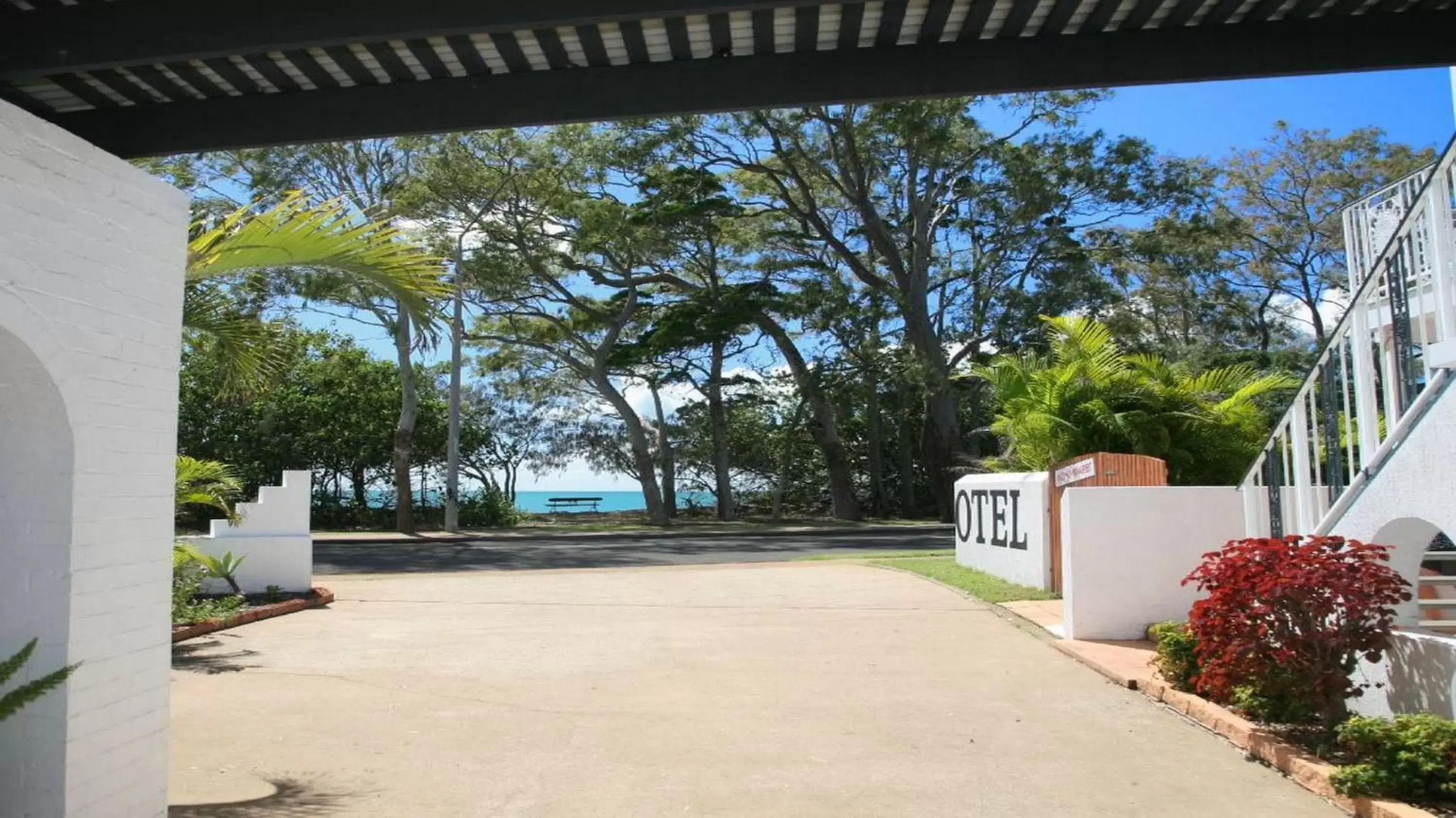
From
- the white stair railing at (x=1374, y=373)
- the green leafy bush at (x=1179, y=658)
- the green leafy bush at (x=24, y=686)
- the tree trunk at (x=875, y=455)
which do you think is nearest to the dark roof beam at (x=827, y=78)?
the white stair railing at (x=1374, y=373)

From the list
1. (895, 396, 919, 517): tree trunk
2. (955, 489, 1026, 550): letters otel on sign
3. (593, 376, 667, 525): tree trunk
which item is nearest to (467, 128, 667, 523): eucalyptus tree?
(593, 376, 667, 525): tree trunk

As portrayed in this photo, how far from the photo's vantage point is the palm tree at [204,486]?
435 inches

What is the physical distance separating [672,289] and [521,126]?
3427cm

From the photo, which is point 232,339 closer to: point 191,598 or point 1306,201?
point 191,598

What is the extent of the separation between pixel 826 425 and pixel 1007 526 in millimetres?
23625

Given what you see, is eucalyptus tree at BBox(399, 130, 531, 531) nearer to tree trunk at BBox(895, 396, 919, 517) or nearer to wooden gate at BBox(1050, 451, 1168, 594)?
tree trunk at BBox(895, 396, 919, 517)

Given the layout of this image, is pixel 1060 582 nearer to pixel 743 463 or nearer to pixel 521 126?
pixel 521 126

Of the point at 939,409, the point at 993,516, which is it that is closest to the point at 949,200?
the point at 939,409

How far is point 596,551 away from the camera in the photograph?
24.5 metres

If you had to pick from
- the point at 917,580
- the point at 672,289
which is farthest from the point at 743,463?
the point at 917,580

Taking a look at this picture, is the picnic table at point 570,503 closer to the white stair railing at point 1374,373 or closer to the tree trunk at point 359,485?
the tree trunk at point 359,485

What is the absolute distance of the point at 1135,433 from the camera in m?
12.6

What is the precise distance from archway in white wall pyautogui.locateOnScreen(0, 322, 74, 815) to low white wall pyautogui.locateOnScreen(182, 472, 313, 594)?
10.1 meters

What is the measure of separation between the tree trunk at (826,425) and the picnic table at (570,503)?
10749 millimetres
